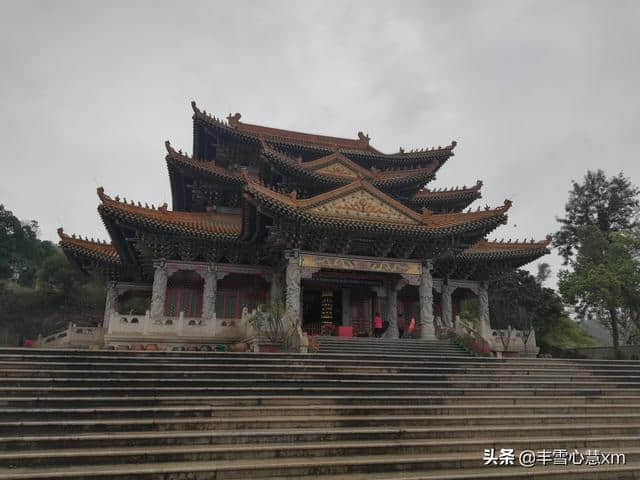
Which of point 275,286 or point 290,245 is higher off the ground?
point 290,245

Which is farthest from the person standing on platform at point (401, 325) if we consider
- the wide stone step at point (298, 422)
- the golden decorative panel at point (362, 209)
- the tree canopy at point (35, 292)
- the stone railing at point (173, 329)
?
the tree canopy at point (35, 292)

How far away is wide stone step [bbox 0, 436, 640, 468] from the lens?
237 inches

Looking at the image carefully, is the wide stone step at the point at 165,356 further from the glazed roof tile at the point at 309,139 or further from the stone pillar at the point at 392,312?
the glazed roof tile at the point at 309,139

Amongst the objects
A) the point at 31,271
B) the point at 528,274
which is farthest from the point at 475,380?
the point at 31,271

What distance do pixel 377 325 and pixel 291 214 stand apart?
6.24 m

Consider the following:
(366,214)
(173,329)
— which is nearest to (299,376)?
(173,329)

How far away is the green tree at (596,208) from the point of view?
38.9 meters

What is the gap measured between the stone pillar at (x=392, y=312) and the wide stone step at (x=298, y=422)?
9627 millimetres

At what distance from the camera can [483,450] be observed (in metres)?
7.25

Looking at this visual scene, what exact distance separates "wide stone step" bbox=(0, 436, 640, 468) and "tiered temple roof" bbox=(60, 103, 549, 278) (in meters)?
9.11

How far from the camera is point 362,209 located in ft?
53.7

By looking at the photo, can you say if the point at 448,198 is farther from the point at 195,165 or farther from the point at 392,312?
the point at 195,165

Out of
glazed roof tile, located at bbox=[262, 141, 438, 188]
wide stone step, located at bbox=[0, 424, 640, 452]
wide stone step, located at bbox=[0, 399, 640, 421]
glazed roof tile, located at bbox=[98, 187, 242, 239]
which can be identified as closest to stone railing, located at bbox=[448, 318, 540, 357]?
wide stone step, located at bbox=[0, 399, 640, 421]

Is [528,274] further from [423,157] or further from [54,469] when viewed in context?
[54,469]
